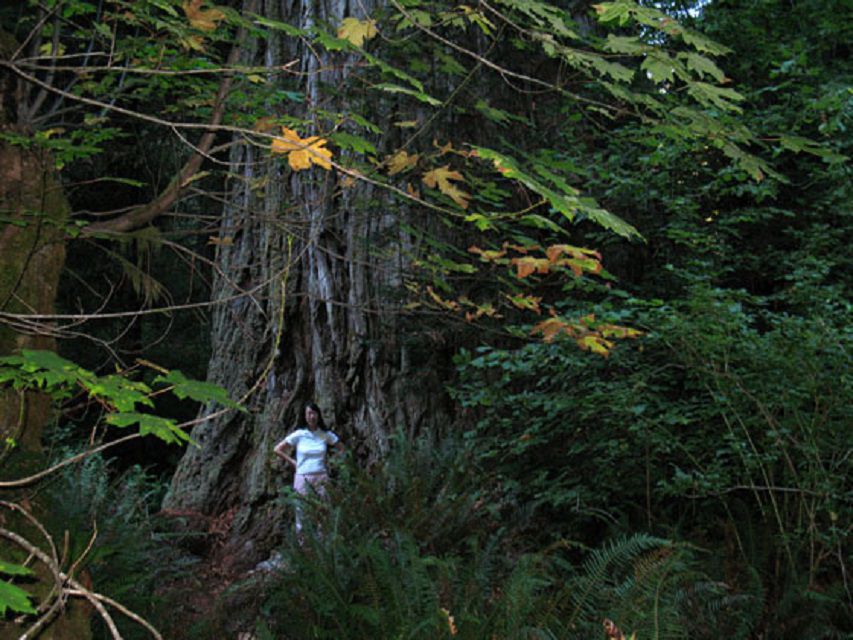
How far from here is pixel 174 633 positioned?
145 inches

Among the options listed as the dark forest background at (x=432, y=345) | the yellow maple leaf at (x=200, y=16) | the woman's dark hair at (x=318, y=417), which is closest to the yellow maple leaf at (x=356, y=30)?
the dark forest background at (x=432, y=345)

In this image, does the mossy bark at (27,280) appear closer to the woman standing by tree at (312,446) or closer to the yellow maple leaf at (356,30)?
the yellow maple leaf at (356,30)

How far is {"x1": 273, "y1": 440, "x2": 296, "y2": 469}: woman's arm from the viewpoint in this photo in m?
6.28

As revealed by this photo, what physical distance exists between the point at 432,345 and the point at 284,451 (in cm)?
164

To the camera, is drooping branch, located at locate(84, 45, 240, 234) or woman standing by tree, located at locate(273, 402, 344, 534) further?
woman standing by tree, located at locate(273, 402, 344, 534)

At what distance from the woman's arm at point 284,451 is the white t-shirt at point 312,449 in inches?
6.6

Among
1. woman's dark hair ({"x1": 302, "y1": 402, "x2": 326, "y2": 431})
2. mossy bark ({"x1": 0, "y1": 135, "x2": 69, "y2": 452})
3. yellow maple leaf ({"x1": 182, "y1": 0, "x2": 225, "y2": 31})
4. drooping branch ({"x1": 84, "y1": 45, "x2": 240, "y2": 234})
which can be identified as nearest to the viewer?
mossy bark ({"x1": 0, "y1": 135, "x2": 69, "y2": 452})

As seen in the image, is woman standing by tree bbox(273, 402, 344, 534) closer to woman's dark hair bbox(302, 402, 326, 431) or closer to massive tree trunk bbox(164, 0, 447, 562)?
woman's dark hair bbox(302, 402, 326, 431)

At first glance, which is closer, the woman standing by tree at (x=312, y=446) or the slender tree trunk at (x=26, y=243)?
the slender tree trunk at (x=26, y=243)

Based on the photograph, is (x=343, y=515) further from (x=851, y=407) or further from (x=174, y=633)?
(x=851, y=407)

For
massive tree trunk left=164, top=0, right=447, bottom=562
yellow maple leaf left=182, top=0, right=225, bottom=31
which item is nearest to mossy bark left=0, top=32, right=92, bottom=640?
yellow maple leaf left=182, top=0, right=225, bottom=31

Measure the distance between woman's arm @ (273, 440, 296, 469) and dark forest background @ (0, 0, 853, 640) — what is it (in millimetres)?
208

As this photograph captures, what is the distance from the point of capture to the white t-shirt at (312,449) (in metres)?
6.05

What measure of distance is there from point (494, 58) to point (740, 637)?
5725 mm
